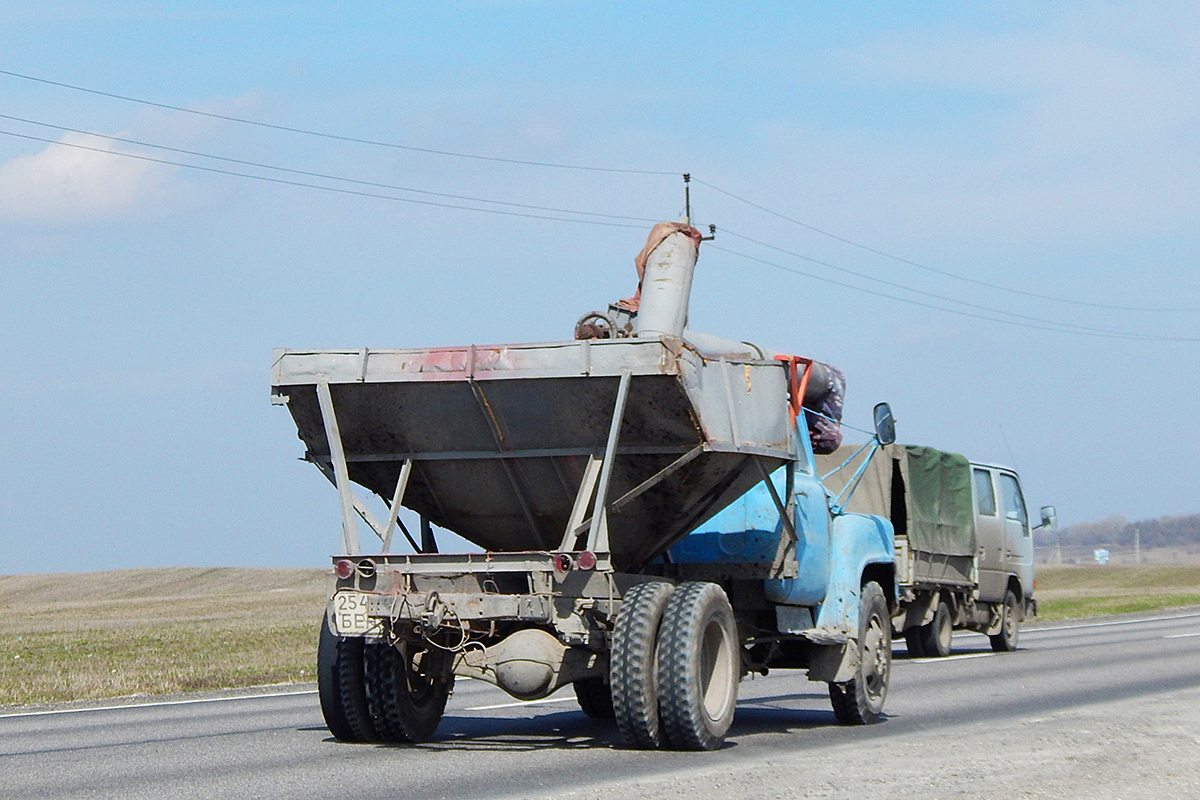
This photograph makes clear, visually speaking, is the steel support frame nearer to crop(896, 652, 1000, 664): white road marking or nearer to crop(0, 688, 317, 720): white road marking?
crop(0, 688, 317, 720): white road marking

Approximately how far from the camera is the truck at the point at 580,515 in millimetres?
10633

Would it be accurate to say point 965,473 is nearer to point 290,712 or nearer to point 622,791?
point 290,712

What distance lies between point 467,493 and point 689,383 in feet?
6.76

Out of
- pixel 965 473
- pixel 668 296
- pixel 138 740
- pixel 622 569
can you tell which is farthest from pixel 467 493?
pixel 965 473

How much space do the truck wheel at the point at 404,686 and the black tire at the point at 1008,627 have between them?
1446 cm

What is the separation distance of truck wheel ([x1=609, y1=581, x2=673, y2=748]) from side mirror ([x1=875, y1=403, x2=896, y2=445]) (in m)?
3.23

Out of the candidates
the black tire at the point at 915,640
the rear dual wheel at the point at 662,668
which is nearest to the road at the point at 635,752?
the rear dual wheel at the point at 662,668

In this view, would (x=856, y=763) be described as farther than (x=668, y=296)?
No

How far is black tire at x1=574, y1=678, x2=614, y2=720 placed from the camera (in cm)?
1334

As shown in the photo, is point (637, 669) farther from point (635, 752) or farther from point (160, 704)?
point (160, 704)

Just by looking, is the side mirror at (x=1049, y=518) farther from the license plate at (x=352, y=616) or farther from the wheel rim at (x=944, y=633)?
the license plate at (x=352, y=616)

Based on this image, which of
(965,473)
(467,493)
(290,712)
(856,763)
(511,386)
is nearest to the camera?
(856,763)

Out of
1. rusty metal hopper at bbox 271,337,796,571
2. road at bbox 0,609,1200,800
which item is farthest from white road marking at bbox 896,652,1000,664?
rusty metal hopper at bbox 271,337,796,571

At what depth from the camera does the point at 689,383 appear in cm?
1059
